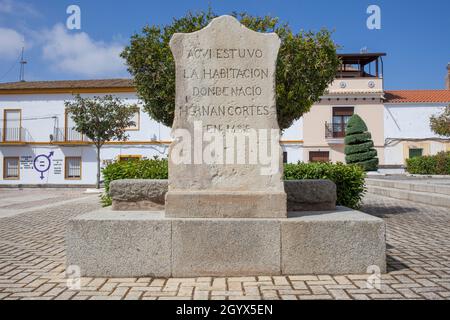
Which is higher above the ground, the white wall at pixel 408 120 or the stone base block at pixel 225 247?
the white wall at pixel 408 120

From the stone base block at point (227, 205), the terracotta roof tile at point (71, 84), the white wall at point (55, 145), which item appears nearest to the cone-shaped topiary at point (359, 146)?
the white wall at point (55, 145)

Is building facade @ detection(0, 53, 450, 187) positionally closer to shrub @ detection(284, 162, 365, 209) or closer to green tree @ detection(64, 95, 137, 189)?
green tree @ detection(64, 95, 137, 189)

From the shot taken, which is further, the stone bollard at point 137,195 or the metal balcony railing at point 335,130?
the metal balcony railing at point 335,130

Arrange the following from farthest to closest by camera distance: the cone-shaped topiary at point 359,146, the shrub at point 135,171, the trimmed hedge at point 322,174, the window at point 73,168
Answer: the window at point 73,168 < the cone-shaped topiary at point 359,146 < the trimmed hedge at point 322,174 < the shrub at point 135,171

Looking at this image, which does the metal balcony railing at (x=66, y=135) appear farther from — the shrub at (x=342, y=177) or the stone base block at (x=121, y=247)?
the stone base block at (x=121, y=247)

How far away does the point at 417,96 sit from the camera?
97.5 ft

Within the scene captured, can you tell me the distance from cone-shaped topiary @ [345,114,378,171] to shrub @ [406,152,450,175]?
8.53 feet

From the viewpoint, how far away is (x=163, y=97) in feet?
30.6

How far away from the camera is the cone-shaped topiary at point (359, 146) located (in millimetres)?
25000

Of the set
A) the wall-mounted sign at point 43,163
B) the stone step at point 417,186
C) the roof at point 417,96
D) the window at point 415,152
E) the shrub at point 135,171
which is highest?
the roof at point 417,96

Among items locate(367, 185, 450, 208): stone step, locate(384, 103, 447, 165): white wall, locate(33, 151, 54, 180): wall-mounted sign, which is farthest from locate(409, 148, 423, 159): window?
locate(33, 151, 54, 180): wall-mounted sign

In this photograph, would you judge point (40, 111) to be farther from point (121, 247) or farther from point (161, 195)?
point (121, 247)

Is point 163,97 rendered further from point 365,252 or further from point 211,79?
point 365,252

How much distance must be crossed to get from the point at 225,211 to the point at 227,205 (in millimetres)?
72
